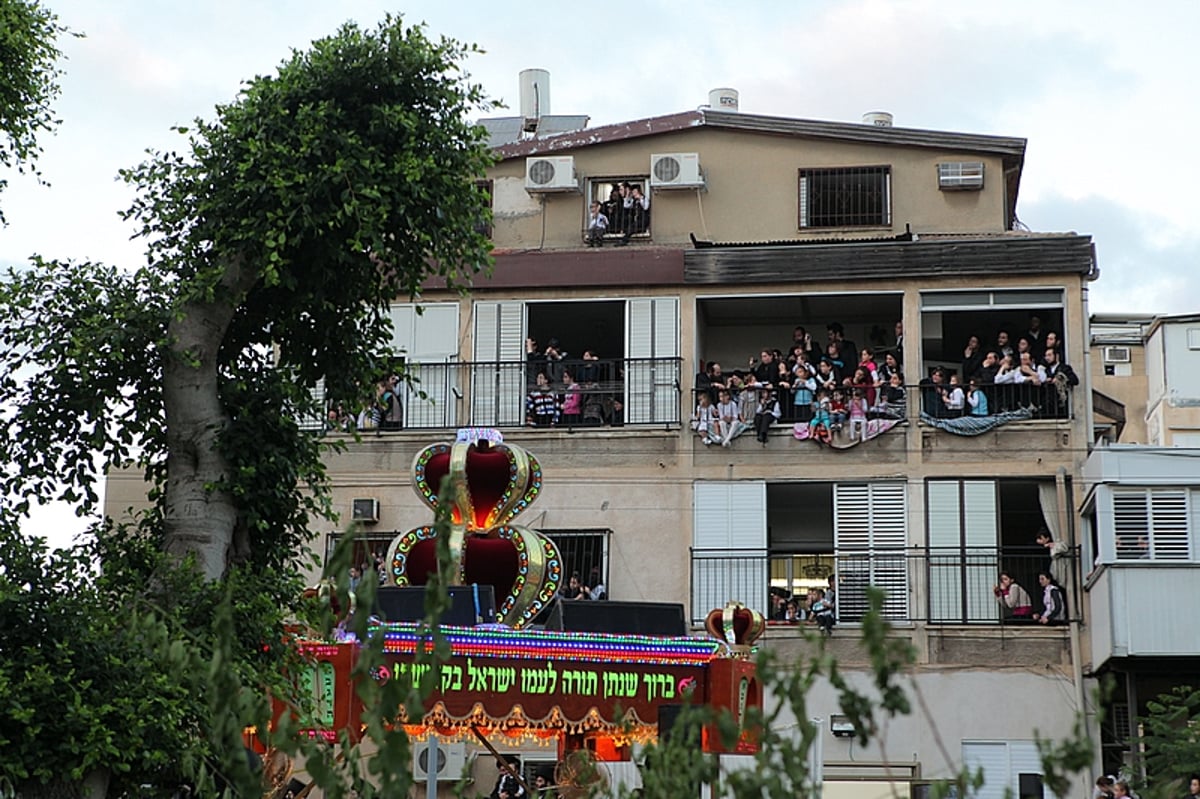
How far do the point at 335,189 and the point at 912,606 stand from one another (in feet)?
48.6

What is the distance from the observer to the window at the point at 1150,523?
27.8m

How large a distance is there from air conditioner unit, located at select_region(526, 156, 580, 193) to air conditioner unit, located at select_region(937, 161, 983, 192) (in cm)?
592

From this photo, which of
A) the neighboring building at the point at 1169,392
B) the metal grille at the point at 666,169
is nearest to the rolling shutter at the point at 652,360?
the metal grille at the point at 666,169

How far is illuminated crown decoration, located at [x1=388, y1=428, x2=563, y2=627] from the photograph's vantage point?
63.0ft

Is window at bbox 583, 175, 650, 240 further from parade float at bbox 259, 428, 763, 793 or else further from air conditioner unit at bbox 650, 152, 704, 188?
parade float at bbox 259, 428, 763, 793

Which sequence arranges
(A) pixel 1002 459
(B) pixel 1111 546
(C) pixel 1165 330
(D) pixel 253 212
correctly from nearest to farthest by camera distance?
1. (D) pixel 253 212
2. (B) pixel 1111 546
3. (A) pixel 1002 459
4. (C) pixel 1165 330

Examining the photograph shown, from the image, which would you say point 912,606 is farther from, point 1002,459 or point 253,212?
point 253,212

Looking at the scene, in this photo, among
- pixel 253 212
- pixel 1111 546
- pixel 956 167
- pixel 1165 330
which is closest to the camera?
pixel 253 212

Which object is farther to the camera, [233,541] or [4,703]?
[233,541]

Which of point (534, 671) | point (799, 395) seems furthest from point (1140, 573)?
point (534, 671)

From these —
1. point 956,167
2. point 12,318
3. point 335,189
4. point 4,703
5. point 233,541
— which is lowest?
point 4,703

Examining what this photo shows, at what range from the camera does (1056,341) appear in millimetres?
30000

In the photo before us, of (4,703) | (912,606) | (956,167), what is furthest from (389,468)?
(4,703)

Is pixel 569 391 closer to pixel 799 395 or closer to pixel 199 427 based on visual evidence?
pixel 799 395
